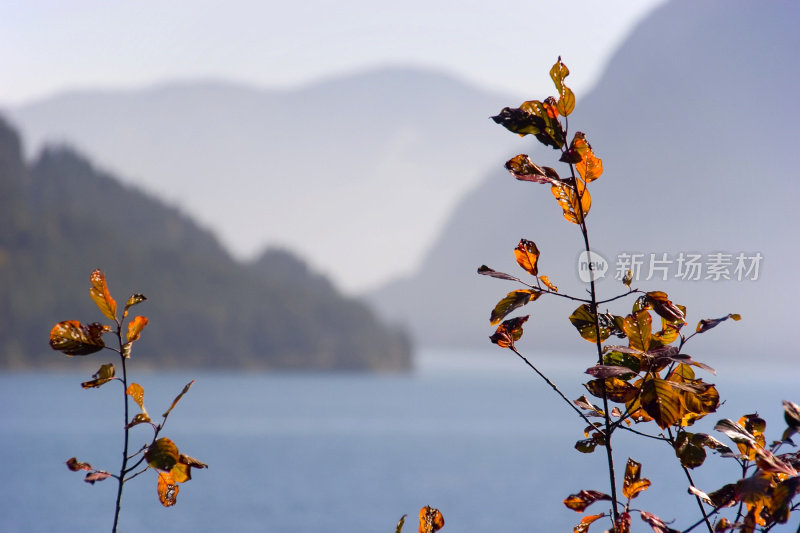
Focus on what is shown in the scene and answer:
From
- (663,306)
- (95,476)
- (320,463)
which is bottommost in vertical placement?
(95,476)

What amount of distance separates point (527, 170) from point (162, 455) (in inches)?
28.4

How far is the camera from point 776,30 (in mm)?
189500

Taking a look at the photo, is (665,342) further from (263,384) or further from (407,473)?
(263,384)

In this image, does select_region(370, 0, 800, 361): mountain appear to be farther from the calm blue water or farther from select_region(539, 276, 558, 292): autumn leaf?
select_region(539, 276, 558, 292): autumn leaf

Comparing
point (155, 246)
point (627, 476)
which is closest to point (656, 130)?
point (155, 246)

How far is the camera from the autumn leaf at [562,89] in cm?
137

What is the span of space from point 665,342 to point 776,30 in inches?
8225

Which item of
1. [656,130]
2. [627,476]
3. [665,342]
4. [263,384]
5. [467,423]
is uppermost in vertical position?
[656,130]

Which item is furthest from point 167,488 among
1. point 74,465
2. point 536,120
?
point 536,120

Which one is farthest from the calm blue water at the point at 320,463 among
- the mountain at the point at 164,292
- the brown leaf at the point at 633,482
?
the brown leaf at the point at 633,482

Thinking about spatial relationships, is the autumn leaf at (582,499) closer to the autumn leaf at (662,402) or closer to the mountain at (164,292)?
the autumn leaf at (662,402)

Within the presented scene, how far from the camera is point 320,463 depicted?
51594mm

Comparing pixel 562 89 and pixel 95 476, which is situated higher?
pixel 562 89

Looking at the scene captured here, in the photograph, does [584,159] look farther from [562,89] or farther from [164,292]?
[164,292]
